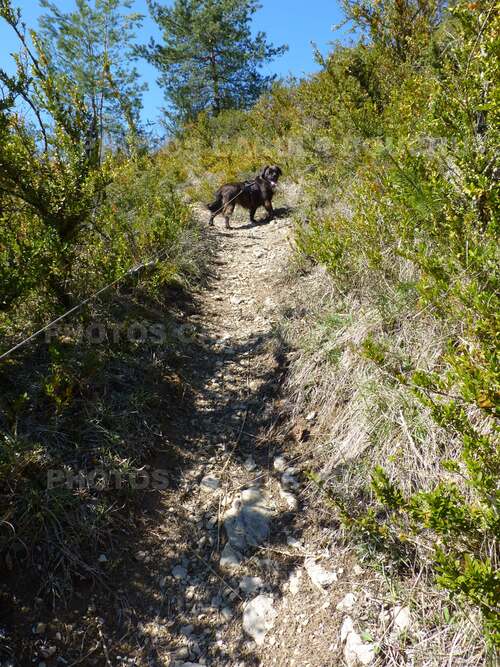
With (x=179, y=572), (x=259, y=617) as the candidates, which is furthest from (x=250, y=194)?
(x=259, y=617)

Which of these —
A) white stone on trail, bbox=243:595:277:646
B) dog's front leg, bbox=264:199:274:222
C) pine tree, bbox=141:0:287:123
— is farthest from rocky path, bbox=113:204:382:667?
pine tree, bbox=141:0:287:123

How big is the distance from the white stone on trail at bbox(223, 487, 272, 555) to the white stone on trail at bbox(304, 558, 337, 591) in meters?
0.31

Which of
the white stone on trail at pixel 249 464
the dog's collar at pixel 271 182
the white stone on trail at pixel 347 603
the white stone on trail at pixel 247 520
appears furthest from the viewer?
the dog's collar at pixel 271 182

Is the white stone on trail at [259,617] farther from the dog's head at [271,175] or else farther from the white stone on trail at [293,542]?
the dog's head at [271,175]

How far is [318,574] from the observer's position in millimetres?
2076

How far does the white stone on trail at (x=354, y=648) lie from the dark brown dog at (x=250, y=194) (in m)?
6.57

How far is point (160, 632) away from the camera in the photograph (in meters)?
2.06

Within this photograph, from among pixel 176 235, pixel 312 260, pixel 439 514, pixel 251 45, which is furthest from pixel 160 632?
pixel 251 45

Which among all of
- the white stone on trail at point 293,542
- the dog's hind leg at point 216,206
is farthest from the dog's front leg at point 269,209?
the white stone on trail at point 293,542

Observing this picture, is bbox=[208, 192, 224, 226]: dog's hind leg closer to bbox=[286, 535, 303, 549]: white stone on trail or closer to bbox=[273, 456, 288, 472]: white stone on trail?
bbox=[273, 456, 288, 472]: white stone on trail

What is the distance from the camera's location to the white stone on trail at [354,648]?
166 centimetres

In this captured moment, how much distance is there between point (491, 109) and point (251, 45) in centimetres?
1857

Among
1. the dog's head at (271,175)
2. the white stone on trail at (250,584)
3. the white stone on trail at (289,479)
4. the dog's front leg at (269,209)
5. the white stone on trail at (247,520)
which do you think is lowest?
the white stone on trail at (250,584)

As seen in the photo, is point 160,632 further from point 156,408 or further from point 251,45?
point 251,45
